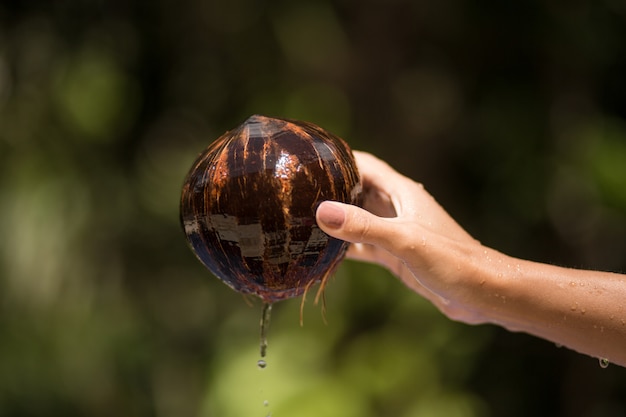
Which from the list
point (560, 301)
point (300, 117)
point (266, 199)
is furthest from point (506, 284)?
point (300, 117)

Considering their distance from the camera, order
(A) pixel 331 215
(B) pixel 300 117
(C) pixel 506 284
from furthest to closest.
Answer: (B) pixel 300 117 < (C) pixel 506 284 < (A) pixel 331 215

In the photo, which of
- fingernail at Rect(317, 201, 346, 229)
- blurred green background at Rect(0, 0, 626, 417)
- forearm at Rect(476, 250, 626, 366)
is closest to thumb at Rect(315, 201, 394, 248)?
fingernail at Rect(317, 201, 346, 229)

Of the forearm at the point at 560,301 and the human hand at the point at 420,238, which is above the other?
the human hand at the point at 420,238

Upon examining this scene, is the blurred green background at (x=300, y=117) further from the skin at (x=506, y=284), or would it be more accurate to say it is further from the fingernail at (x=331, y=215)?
the fingernail at (x=331, y=215)

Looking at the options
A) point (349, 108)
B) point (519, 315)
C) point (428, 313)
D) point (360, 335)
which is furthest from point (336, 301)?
point (519, 315)

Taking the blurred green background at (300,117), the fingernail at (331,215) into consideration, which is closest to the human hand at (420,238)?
the fingernail at (331,215)

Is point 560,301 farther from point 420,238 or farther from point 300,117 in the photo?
point 300,117

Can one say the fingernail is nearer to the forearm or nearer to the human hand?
the human hand
